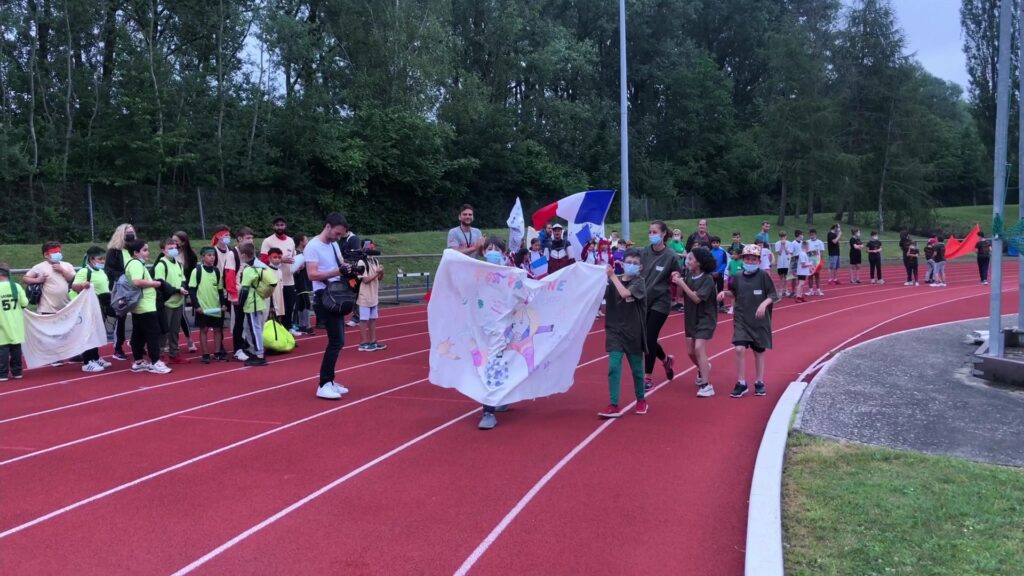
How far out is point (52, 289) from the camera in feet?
37.6

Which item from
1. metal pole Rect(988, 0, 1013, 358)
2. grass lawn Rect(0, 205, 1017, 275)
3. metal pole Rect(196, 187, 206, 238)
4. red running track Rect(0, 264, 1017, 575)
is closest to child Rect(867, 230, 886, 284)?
grass lawn Rect(0, 205, 1017, 275)

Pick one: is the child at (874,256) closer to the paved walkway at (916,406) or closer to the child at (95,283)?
the paved walkway at (916,406)

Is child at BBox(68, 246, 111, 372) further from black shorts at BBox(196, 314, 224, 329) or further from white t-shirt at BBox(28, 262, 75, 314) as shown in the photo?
black shorts at BBox(196, 314, 224, 329)

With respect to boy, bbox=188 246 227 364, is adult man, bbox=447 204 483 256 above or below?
above

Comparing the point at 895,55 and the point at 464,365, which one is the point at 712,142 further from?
the point at 464,365

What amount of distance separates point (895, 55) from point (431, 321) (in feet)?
158

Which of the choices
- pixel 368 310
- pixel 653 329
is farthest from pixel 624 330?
pixel 368 310

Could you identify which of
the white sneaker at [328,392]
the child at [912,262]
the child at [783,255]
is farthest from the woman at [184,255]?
the child at [912,262]

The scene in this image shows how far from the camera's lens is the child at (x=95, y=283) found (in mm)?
11422

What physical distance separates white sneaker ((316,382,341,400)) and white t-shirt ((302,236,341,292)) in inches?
43.5

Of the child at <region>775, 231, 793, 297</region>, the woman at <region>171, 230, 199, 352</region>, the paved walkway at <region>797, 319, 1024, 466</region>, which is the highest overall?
the woman at <region>171, 230, 199, 352</region>

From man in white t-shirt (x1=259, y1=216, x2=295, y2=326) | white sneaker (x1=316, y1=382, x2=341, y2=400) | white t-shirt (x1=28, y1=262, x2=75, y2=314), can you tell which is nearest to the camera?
white sneaker (x1=316, y1=382, x2=341, y2=400)

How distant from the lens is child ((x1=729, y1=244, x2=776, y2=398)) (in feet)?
29.8

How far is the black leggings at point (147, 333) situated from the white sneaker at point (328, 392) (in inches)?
125
